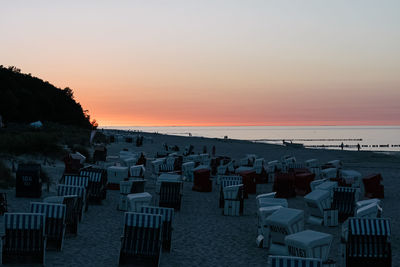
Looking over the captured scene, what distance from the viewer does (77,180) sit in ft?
53.6

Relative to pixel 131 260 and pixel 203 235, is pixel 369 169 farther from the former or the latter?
pixel 131 260

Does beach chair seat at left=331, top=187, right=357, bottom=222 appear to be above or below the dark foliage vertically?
below

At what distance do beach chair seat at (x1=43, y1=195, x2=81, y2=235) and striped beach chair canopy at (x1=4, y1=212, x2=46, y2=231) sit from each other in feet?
7.14

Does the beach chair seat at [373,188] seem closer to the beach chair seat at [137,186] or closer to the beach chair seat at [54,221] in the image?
the beach chair seat at [137,186]

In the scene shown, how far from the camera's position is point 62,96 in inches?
3386

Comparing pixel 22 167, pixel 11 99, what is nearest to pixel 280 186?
pixel 22 167

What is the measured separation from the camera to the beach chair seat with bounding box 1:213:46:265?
32.1ft

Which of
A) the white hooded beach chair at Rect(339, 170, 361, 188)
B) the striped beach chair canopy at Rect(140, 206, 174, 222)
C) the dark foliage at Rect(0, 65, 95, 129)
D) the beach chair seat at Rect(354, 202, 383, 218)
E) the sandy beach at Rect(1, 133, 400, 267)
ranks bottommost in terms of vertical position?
the sandy beach at Rect(1, 133, 400, 267)

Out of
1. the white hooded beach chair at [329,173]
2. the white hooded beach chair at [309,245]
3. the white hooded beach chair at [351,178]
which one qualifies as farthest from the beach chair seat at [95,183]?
the white hooded beach chair at [329,173]

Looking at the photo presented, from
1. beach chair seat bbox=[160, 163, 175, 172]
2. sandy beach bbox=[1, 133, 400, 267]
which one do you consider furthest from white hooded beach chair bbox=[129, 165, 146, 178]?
beach chair seat bbox=[160, 163, 175, 172]

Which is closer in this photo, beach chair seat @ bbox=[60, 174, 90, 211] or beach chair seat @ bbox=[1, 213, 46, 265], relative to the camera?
beach chair seat @ bbox=[1, 213, 46, 265]

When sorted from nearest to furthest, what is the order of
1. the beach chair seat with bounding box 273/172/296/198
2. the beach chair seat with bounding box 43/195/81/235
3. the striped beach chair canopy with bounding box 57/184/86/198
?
the beach chair seat with bounding box 43/195/81/235 < the striped beach chair canopy with bounding box 57/184/86/198 < the beach chair seat with bounding box 273/172/296/198

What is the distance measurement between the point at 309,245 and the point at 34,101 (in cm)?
6826

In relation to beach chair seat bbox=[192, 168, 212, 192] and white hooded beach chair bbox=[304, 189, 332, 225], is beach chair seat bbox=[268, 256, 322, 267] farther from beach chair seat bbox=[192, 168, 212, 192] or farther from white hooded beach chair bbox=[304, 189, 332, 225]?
beach chair seat bbox=[192, 168, 212, 192]
